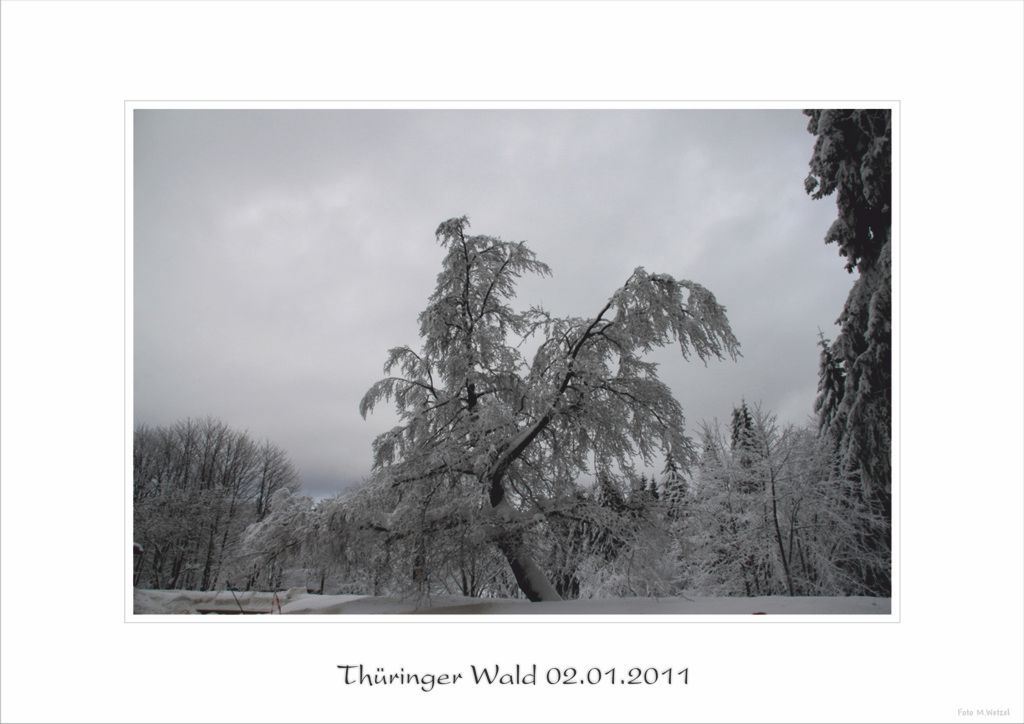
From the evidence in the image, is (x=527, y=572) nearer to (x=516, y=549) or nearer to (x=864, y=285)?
(x=516, y=549)

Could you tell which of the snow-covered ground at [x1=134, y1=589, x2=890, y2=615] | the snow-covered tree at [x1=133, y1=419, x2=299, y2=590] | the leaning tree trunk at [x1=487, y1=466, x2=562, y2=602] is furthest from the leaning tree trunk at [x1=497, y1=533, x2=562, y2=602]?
the snow-covered tree at [x1=133, y1=419, x2=299, y2=590]

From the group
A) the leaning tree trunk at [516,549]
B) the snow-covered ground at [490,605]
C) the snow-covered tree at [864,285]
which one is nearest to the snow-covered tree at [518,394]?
the leaning tree trunk at [516,549]

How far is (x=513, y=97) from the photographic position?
16.6ft

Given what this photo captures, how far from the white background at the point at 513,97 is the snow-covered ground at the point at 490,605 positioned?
0.36m

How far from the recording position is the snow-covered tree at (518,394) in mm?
6078

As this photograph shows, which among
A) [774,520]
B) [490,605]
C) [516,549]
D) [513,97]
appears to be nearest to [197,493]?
[516,549]

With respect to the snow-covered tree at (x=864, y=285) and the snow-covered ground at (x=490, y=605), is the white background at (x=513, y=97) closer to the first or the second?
the snow-covered ground at (x=490, y=605)

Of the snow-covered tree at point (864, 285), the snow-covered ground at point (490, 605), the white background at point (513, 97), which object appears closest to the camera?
the white background at point (513, 97)

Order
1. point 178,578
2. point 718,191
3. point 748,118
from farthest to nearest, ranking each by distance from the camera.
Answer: point 178,578 → point 718,191 → point 748,118
